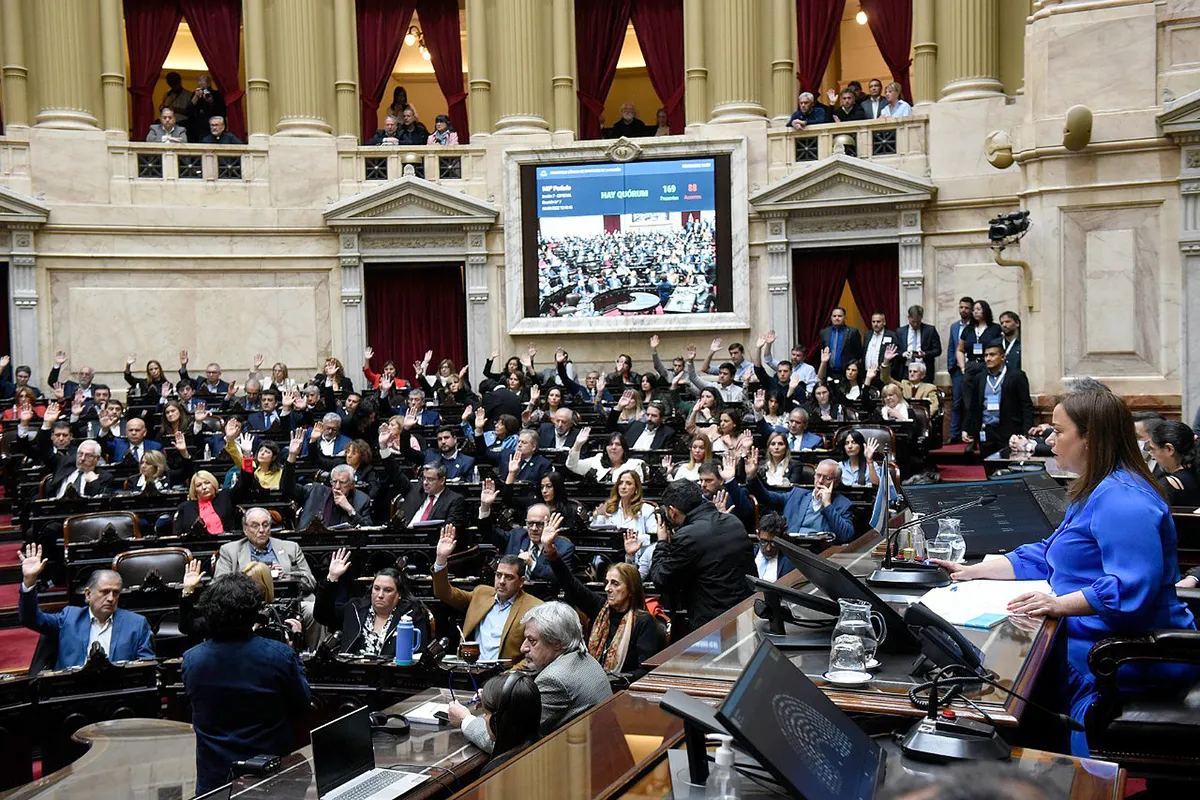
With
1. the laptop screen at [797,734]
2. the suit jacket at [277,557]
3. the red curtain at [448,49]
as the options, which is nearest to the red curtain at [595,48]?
the red curtain at [448,49]

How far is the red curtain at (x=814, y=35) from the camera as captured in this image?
1639 centimetres

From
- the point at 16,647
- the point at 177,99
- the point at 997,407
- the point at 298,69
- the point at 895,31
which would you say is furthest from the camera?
the point at 177,99

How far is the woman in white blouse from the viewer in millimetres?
9148

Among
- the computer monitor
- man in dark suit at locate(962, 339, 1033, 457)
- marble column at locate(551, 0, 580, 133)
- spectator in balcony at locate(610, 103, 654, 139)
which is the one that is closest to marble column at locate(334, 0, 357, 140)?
marble column at locate(551, 0, 580, 133)

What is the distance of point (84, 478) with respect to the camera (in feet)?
31.4

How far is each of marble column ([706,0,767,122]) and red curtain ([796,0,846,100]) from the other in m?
0.84

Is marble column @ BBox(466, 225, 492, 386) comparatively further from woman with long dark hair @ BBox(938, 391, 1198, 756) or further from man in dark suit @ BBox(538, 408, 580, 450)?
woman with long dark hair @ BBox(938, 391, 1198, 756)

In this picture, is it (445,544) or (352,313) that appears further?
(352,313)

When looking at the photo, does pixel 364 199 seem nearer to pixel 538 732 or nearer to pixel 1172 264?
pixel 1172 264

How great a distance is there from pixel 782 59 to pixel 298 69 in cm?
673

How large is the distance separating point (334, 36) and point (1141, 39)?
11.1 metres

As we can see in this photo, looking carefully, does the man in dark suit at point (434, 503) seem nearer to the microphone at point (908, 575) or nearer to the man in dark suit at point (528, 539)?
the man in dark suit at point (528, 539)

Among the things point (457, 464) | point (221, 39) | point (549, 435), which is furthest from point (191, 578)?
point (221, 39)

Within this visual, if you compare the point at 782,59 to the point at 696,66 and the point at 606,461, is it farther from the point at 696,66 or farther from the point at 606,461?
the point at 606,461
